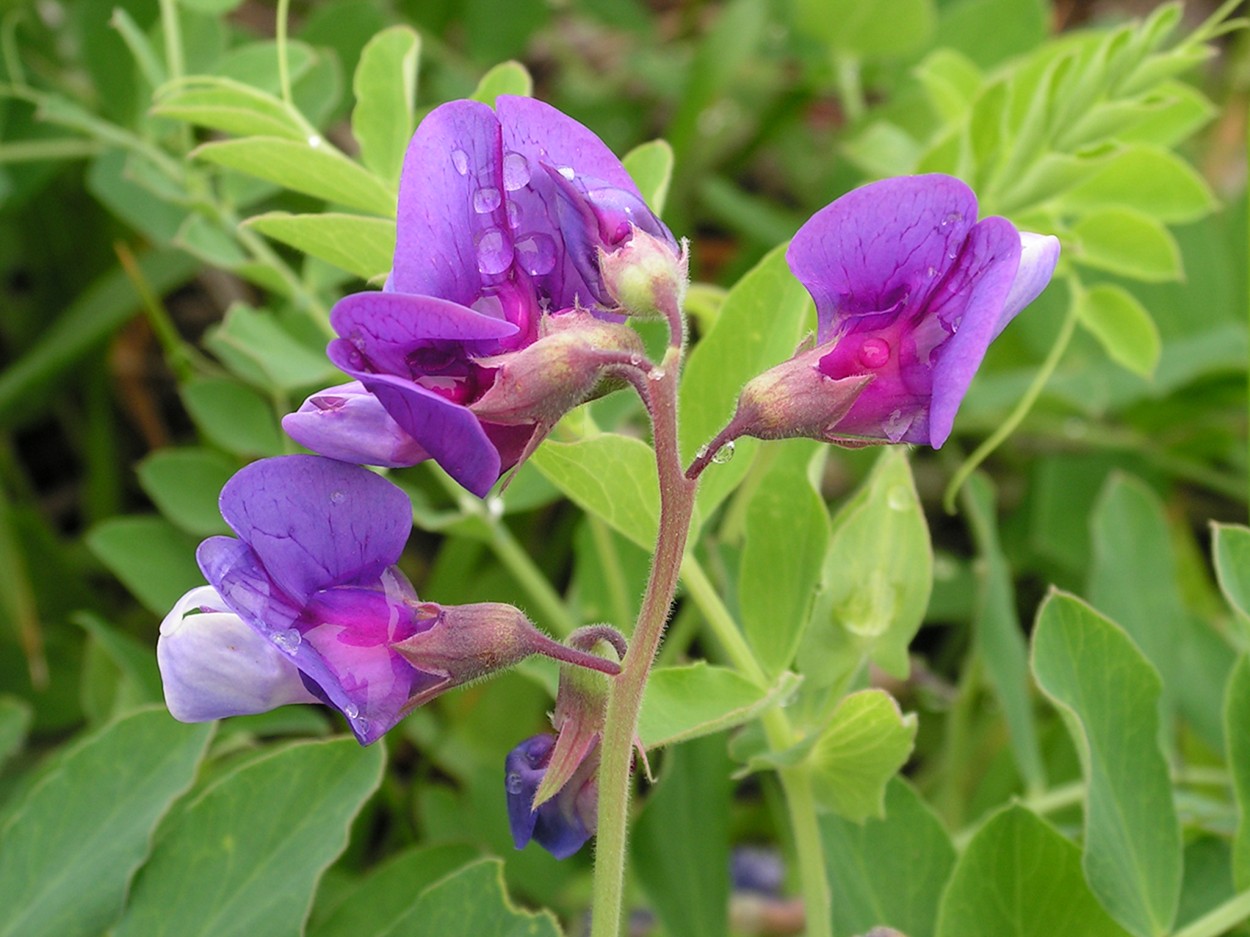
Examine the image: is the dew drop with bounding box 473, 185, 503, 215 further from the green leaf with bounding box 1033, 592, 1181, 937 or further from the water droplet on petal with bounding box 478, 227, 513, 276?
the green leaf with bounding box 1033, 592, 1181, 937

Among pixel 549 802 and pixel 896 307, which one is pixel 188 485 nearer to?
pixel 549 802

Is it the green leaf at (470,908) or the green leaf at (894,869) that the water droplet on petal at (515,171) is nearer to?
the green leaf at (470,908)

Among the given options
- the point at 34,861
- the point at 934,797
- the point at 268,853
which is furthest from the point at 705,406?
the point at 934,797

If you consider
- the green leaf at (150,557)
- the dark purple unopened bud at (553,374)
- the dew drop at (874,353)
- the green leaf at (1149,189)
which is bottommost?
the green leaf at (150,557)

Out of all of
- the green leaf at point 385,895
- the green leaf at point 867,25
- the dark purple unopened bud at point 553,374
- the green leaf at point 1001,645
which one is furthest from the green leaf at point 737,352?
the green leaf at point 867,25

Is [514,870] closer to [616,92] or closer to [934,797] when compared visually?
[934,797]

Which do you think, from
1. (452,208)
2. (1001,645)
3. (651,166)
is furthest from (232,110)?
(1001,645)
